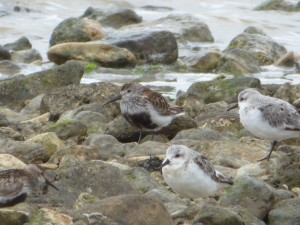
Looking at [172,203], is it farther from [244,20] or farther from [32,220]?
[244,20]

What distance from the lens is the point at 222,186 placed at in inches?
293

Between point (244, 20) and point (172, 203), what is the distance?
15.6 m

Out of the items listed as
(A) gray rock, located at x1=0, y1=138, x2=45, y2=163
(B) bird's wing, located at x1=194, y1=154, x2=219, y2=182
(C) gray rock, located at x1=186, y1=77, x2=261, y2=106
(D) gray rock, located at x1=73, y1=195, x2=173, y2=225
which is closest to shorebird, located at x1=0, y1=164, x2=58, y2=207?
(D) gray rock, located at x1=73, y1=195, x2=173, y2=225

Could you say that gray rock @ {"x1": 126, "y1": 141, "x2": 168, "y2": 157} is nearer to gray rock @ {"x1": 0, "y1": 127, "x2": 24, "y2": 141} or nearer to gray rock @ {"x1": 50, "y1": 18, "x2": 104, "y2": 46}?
gray rock @ {"x1": 0, "y1": 127, "x2": 24, "y2": 141}

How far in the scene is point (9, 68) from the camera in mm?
15250

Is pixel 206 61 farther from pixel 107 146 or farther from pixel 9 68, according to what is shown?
pixel 107 146

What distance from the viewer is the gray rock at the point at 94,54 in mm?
15586

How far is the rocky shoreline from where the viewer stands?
20.3 ft

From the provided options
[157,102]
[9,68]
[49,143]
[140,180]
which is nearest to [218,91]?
[157,102]

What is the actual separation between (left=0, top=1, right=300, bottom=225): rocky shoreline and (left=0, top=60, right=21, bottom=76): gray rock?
3cm

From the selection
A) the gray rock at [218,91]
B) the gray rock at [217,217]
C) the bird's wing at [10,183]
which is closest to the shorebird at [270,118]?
the gray rock at [217,217]

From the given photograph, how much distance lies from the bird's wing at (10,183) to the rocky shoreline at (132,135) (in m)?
0.12

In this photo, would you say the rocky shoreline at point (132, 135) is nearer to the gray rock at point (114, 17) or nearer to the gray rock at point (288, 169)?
the gray rock at point (288, 169)

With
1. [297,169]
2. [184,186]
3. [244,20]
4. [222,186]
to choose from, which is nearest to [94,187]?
[184,186]
